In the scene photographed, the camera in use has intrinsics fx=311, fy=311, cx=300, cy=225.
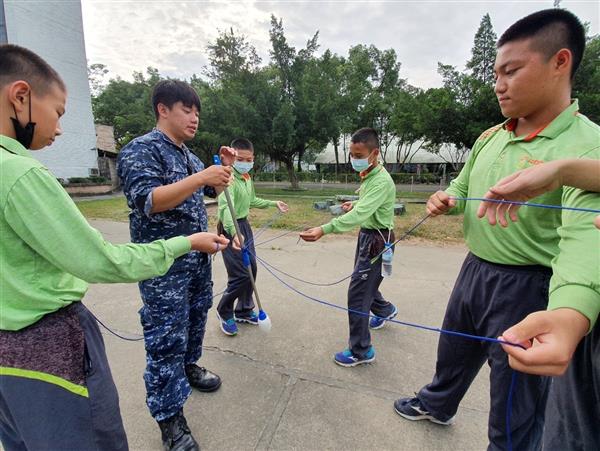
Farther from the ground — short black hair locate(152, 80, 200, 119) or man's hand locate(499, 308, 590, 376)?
short black hair locate(152, 80, 200, 119)

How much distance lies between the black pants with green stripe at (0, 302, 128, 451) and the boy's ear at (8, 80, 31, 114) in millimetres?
764

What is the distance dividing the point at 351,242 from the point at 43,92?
245 inches

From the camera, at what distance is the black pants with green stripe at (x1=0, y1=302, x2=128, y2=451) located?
111 centimetres

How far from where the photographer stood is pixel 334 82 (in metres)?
21.0

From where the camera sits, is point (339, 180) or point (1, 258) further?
point (339, 180)

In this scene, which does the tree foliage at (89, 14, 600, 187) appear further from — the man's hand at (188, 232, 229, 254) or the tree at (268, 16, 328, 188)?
the man's hand at (188, 232, 229, 254)

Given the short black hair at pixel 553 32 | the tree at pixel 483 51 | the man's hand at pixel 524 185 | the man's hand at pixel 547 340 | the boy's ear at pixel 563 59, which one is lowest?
the man's hand at pixel 547 340

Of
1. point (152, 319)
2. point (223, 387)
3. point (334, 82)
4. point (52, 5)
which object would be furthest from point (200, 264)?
point (52, 5)

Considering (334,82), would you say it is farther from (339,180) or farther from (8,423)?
(8,423)

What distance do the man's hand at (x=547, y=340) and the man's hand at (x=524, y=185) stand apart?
398 millimetres

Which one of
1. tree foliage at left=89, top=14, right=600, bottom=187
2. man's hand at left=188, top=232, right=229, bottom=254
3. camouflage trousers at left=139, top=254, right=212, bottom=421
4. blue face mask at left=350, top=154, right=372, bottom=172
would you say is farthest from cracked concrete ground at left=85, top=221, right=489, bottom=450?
tree foliage at left=89, top=14, right=600, bottom=187

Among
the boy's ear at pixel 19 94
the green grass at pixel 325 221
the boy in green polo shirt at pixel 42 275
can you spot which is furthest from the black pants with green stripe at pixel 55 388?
the green grass at pixel 325 221

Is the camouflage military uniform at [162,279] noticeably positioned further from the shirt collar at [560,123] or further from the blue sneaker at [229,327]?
the shirt collar at [560,123]

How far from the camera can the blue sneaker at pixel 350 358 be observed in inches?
106
